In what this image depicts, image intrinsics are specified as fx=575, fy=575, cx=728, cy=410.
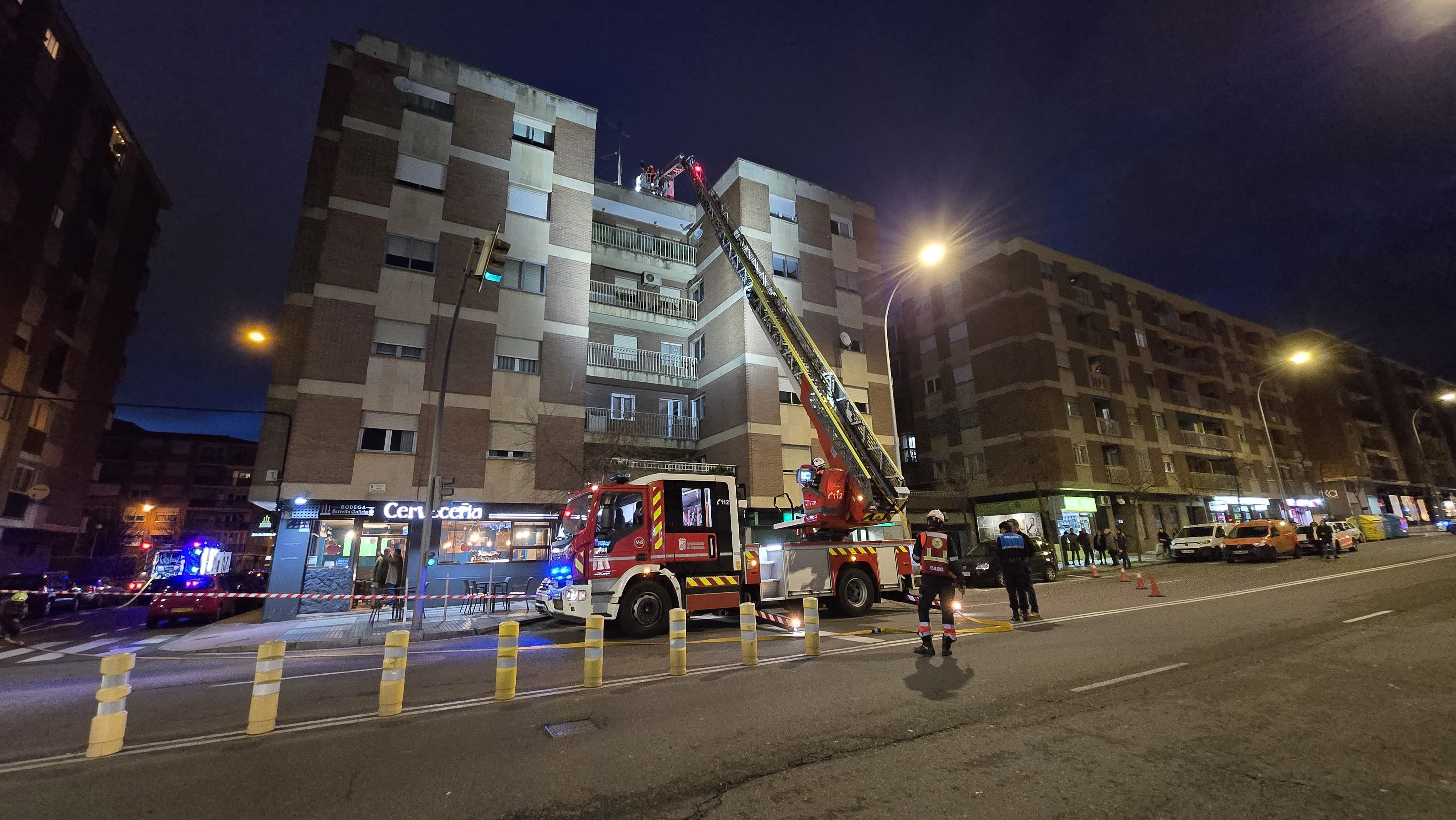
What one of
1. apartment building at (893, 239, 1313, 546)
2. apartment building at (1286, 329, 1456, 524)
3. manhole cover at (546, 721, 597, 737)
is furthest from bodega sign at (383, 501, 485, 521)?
apartment building at (1286, 329, 1456, 524)

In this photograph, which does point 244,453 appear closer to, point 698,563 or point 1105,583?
point 698,563

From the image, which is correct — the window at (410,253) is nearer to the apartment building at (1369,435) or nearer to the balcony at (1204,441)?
the balcony at (1204,441)

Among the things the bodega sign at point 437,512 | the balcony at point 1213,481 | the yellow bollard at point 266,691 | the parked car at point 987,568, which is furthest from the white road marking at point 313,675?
the balcony at point 1213,481

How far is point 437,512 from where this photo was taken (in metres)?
17.8

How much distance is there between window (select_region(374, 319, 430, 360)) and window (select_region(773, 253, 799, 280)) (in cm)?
1479

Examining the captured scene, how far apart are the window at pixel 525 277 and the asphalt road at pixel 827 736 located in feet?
51.7

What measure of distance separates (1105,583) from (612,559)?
15995 mm

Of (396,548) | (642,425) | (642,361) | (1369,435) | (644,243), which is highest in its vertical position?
(644,243)

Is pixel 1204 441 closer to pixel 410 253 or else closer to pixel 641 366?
pixel 641 366

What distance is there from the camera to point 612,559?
1048 cm

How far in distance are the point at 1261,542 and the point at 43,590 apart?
41.3m

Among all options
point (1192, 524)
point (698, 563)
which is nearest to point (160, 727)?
point (698, 563)

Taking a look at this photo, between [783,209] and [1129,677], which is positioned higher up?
[783,209]

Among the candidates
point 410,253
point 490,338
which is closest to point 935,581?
point 490,338
